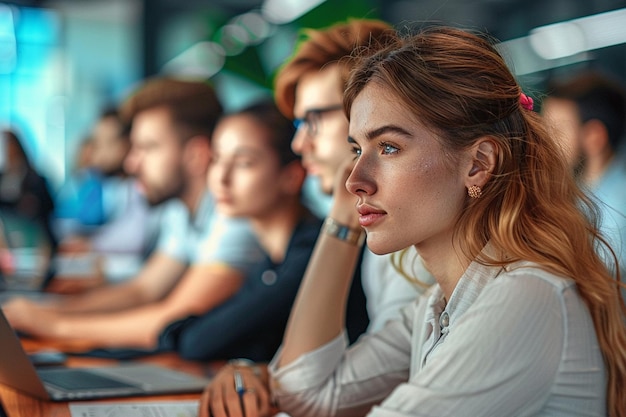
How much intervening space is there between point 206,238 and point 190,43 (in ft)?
6.92

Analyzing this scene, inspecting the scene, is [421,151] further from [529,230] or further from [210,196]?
[210,196]

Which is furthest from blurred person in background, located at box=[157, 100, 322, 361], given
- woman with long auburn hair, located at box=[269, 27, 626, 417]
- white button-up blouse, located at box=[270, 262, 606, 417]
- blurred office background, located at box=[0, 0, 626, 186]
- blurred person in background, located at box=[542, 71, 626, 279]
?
white button-up blouse, located at box=[270, 262, 606, 417]

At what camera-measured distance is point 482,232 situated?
115 cm

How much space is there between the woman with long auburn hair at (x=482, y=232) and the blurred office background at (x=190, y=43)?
0.50 feet

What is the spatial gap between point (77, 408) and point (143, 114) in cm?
271

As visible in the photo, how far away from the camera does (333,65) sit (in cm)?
212

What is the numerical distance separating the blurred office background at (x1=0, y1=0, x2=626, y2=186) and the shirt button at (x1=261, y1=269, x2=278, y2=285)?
2.56 feet

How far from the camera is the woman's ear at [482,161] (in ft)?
3.70

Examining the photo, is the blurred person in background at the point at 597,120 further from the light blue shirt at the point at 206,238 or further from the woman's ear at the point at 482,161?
the woman's ear at the point at 482,161

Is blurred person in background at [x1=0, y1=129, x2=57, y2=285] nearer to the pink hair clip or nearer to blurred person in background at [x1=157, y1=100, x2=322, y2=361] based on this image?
blurred person in background at [x1=157, y1=100, x2=322, y2=361]

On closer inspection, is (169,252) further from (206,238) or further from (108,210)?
(108,210)

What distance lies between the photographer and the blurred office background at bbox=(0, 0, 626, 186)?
9.75 ft

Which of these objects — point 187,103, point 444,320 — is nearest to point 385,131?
point 444,320

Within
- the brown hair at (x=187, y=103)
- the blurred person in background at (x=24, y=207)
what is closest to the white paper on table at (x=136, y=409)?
the brown hair at (x=187, y=103)
